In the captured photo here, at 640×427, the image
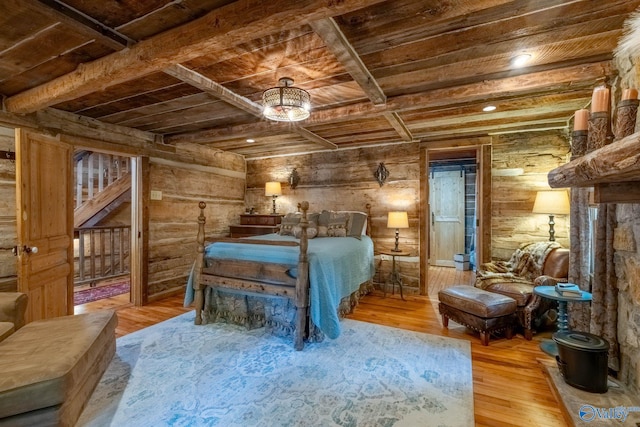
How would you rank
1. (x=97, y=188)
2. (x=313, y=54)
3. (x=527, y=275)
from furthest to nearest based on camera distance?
(x=97, y=188)
(x=527, y=275)
(x=313, y=54)

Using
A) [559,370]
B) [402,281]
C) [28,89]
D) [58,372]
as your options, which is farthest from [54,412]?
[402,281]

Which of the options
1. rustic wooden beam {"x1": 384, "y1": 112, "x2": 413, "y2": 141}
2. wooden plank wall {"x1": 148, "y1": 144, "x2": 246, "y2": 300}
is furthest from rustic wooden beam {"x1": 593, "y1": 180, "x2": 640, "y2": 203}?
wooden plank wall {"x1": 148, "y1": 144, "x2": 246, "y2": 300}

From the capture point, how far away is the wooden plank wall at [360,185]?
4383 millimetres

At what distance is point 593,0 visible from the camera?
57.5 inches

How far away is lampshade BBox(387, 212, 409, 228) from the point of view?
13.5 feet

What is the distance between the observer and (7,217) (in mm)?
2771

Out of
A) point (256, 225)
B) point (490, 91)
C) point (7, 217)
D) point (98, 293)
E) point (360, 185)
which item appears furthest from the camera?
point (256, 225)

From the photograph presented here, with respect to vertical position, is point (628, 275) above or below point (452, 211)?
below

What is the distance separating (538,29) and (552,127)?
2.49 metres

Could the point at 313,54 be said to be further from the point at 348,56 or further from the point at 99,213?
the point at 99,213

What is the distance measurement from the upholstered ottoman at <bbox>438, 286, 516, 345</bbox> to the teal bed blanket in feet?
3.53

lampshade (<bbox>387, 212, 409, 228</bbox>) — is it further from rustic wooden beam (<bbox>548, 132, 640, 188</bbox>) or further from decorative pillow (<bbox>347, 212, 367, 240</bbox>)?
rustic wooden beam (<bbox>548, 132, 640, 188</bbox>)

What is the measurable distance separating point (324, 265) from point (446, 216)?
15.8 feet

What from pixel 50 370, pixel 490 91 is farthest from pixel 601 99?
pixel 50 370
